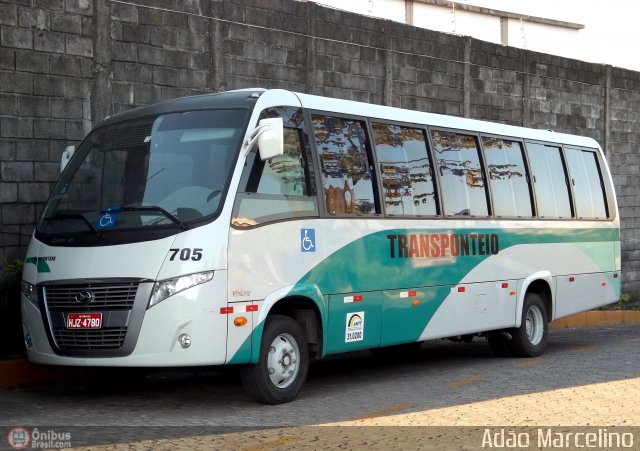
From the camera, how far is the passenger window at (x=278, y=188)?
32.8 ft

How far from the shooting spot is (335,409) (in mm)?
9984

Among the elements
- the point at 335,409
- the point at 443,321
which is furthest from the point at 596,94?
the point at 335,409

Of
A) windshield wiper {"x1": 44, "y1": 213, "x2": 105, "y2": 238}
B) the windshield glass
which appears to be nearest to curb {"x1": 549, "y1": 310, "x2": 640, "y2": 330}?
the windshield glass

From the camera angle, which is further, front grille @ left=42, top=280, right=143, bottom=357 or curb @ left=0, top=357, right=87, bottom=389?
curb @ left=0, top=357, right=87, bottom=389

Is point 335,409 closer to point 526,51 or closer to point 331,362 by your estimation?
point 331,362

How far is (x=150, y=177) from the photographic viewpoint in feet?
33.4

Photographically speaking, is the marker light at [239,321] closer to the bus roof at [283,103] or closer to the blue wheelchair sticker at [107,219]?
the blue wheelchair sticker at [107,219]

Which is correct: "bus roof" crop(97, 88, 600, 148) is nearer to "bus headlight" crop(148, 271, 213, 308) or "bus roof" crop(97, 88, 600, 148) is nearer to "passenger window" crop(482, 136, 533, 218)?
"passenger window" crop(482, 136, 533, 218)

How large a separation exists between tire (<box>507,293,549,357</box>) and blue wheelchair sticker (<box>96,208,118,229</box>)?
6.31 meters

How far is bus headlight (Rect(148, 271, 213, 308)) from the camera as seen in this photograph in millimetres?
9523

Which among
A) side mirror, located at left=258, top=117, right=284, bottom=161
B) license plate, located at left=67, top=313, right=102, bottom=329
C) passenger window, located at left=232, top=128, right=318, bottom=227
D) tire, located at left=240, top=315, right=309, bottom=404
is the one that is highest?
side mirror, located at left=258, top=117, right=284, bottom=161

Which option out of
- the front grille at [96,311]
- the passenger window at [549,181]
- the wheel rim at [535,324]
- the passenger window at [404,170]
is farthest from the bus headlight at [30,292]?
the passenger window at [549,181]

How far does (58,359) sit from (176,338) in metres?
1.27

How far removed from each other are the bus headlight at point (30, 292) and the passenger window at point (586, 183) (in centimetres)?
852
